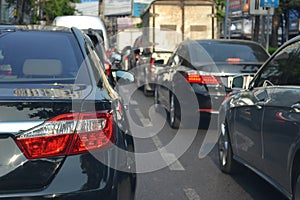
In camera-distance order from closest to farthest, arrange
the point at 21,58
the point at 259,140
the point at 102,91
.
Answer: the point at 102,91, the point at 21,58, the point at 259,140

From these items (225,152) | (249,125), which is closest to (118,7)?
(225,152)

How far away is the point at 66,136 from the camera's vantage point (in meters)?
3.06

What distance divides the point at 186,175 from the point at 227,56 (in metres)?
3.46

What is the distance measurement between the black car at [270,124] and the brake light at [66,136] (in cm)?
166

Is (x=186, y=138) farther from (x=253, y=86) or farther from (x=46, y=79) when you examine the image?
(x=46, y=79)

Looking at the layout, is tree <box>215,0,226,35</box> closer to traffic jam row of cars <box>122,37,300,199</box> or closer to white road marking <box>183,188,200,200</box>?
traffic jam row of cars <box>122,37,300,199</box>

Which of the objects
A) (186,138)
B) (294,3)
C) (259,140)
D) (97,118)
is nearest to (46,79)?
(97,118)

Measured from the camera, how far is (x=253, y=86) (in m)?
5.77

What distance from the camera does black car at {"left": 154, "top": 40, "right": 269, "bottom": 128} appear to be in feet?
28.1

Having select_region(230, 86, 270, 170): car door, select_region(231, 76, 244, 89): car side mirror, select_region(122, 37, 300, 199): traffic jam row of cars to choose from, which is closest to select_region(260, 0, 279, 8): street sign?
select_region(122, 37, 300, 199): traffic jam row of cars

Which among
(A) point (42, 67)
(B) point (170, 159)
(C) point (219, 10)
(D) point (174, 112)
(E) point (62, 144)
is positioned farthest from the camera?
(C) point (219, 10)

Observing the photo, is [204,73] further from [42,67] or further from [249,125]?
[42,67]

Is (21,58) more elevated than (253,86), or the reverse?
(21,58)

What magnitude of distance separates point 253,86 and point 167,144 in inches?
107
